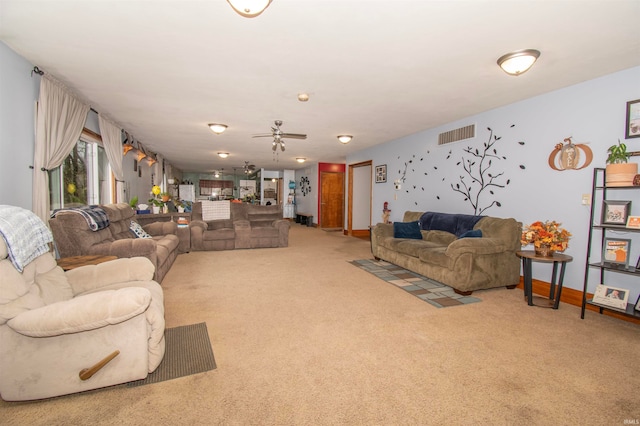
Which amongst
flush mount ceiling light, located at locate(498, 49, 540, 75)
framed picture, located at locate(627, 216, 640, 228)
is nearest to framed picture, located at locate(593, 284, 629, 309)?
framed picture, located at locate(627, 216, 640, 228)

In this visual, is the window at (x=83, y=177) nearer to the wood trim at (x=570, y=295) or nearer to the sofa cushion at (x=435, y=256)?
the sofa cushion at (x=435, y=256)

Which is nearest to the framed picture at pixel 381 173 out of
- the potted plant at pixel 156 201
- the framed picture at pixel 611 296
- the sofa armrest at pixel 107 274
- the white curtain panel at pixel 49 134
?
the framed picture at pixel 611 296

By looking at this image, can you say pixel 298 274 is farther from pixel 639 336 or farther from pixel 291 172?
pixel 291 172

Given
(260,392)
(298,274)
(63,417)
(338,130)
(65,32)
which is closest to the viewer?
(63,417)

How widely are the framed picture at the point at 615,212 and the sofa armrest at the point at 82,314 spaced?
4.19m

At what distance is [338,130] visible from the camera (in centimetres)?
580

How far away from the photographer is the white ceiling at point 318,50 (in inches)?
83.5

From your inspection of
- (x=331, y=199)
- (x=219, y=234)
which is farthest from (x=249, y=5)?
(x=331, y=199)

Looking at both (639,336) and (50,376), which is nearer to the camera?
(50,376)

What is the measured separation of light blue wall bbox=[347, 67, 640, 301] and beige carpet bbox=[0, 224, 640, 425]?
1039 millimetres

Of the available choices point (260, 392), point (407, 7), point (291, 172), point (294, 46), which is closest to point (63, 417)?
point (260, 392)

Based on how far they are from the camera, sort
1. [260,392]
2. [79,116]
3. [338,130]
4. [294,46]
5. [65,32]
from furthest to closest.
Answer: [338,130] → [79,116] → [294,46] → [65,32] → [260,392]

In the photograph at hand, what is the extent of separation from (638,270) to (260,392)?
11.5 ft

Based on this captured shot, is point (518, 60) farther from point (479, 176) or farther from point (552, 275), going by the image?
point (552, 275)
